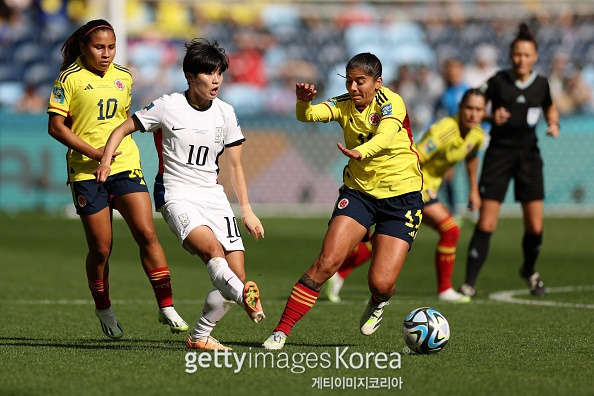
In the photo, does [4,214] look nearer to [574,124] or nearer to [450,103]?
[450,103]

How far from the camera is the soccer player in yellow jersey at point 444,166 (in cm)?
1073

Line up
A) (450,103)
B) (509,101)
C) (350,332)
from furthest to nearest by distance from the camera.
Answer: (450,103)
(509,101)
(350,332)

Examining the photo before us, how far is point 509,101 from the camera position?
10938mm

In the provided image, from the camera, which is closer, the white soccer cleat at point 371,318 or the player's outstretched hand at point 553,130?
the white soccer cleat at point 371,318

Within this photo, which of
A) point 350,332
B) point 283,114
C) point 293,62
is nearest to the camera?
point 350,332

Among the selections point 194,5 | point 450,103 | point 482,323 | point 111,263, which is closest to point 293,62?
point 194,5

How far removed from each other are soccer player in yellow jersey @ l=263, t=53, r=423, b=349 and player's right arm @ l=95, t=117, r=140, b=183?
1072 millimetres

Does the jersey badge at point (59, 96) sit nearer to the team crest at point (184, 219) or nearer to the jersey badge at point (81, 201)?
the jersey badge at point (81, 201)

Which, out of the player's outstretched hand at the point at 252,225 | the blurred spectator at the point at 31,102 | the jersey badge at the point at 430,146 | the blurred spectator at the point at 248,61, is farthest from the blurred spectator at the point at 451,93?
the player's outstretched hand at the point at 252,225

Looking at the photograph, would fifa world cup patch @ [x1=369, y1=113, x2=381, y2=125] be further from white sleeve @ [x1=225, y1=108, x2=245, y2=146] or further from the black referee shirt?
the black referee shirt

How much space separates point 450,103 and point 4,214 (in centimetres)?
880

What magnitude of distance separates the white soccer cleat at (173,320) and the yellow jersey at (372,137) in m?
1.44

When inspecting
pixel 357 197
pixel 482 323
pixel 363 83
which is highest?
pixel 363 83

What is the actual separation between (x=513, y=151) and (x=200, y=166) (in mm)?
4588
